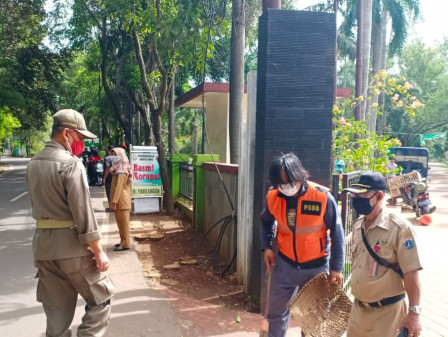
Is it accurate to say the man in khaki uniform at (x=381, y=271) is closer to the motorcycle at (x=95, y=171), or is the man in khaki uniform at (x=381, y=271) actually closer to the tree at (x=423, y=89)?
the motorcycle at (x=95, y=171)

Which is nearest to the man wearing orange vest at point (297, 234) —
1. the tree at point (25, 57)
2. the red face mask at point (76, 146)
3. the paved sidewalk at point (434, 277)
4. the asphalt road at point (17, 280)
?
the red face mask at point (76, 146)

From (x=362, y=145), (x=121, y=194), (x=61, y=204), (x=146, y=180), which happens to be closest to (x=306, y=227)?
(x=61, y=204)

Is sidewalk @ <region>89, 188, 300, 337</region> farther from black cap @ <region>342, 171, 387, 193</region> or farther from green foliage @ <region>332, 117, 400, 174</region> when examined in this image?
green foliage @ <region>332, 117, 400, 174</region>

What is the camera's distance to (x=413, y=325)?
94.7 inches

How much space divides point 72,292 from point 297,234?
1.75 meters

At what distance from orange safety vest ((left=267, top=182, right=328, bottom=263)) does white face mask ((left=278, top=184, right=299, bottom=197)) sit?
3.2 inches

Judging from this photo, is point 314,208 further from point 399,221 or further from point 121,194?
point 121,194

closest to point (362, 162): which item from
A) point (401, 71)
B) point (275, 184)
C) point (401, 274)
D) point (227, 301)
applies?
point (227, 301)

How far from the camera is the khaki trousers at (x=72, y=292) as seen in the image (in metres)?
2.91

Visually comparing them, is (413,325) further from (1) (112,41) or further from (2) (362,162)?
(1) (112,41)

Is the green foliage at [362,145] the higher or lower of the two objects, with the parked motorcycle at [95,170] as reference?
higher

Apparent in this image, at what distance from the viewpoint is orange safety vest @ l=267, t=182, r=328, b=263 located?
3229 millimetres

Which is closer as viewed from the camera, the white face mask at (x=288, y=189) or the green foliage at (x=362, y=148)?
the white face mask at (x=288, y=189)

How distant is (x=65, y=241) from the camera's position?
2902mm
